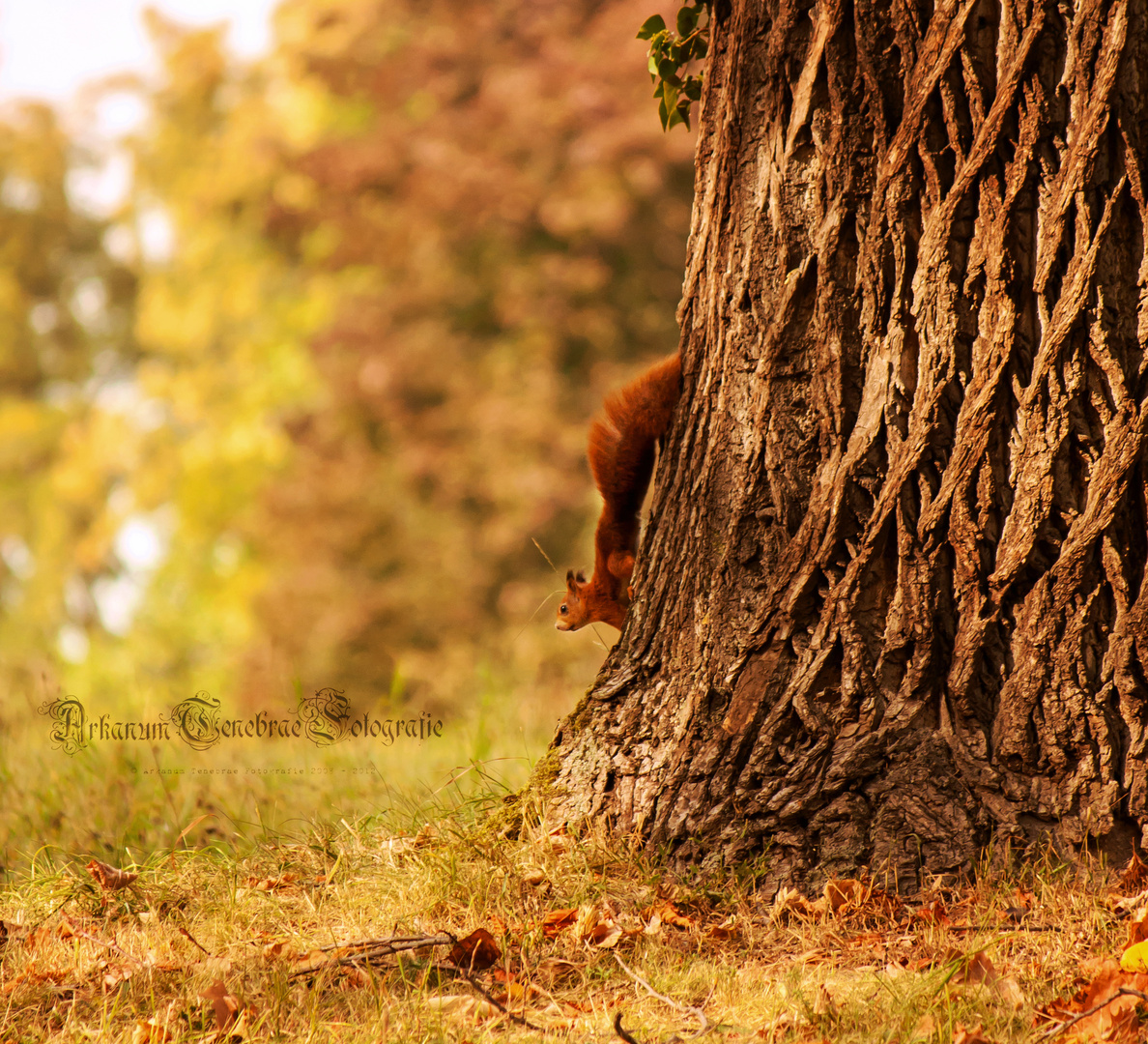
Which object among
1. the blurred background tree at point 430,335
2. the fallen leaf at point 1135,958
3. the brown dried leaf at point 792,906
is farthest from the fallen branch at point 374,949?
the blurred background tree at point 430,335

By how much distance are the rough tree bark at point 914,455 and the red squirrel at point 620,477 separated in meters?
0.22

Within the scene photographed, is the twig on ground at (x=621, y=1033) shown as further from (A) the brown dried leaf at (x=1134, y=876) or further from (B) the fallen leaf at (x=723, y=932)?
(A) the brown dried leaf at (x=1134, y=876)

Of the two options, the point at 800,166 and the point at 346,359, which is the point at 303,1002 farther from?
the point at 346,359

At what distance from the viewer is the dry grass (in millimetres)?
2037

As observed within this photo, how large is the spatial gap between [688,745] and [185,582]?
1569cm

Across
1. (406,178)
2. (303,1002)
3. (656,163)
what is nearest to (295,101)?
(406,178)

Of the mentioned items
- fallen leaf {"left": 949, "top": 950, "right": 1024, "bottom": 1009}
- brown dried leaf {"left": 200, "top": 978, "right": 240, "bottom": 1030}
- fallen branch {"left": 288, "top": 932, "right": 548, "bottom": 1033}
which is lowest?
fallen leaf {"left": 949, "top": 950, "right": 1024, "bottom": 1009}

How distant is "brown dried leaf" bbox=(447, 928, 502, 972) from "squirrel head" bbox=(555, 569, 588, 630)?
1.36 meters

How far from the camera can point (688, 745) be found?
8.83 ft

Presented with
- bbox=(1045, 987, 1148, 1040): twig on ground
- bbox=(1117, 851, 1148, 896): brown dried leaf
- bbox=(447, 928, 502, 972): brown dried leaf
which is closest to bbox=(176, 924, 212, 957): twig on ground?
bbox=(447, 928, 502, 972): brown dried leaf

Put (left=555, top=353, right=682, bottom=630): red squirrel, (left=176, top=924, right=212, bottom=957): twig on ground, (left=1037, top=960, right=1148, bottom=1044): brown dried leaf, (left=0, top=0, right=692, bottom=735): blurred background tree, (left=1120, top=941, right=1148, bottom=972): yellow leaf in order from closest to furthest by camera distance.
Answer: (left=1037, top=960, right=1148, bottom=1044): brown dried leaf
(left=1120, top=941, right=1148, bottom=972): yellow leaf
(left=176, top=924, right=212, bottom=957): twig on ground
(left=555, top=353, right=682, bottom=630): red squirrel
(left=0, top=0, right=692, bottom=735): blurred background tree

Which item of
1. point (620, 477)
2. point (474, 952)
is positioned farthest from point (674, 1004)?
point (620, 477)

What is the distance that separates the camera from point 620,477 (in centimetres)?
315

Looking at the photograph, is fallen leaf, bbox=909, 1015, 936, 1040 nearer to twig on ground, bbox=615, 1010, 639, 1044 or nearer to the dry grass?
the dry grass
